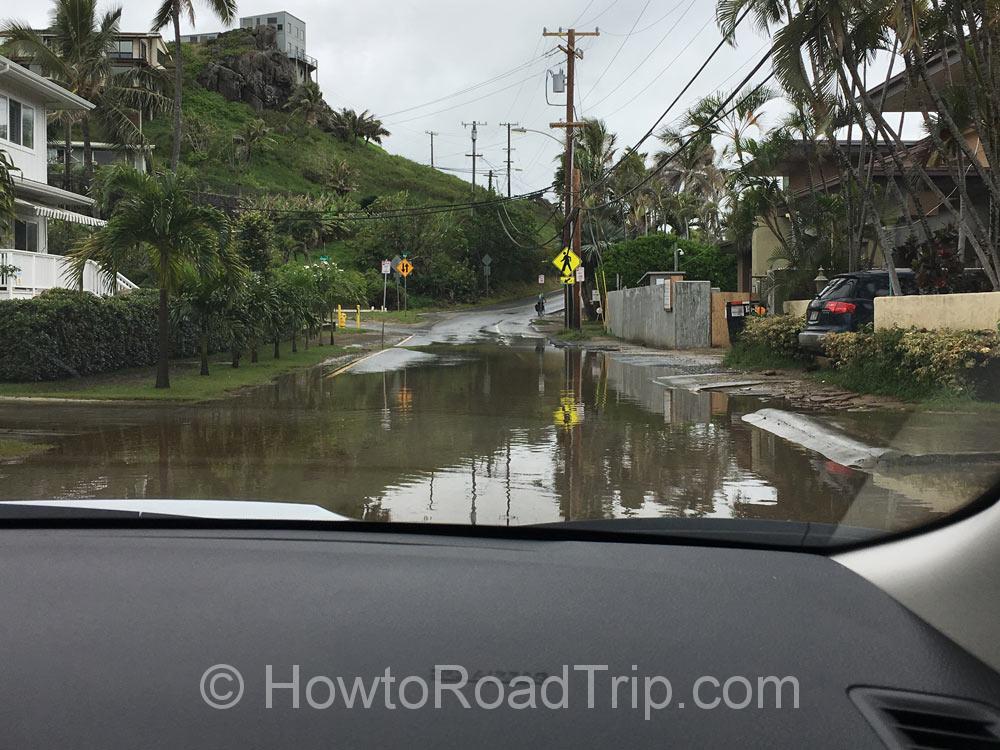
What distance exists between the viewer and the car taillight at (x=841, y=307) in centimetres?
1888

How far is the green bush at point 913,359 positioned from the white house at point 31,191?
17545mm

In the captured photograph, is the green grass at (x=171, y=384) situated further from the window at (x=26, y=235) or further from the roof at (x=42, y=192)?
the window at (x=26, y=235)

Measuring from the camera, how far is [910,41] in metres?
15.8

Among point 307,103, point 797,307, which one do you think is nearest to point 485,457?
point 797,307

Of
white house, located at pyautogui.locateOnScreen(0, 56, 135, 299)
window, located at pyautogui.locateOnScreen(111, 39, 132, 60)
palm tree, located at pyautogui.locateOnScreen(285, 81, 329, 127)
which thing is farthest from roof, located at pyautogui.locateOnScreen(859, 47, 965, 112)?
palm tree, located at pyautogui.locateOnScreen(285, 81, 329, 127)

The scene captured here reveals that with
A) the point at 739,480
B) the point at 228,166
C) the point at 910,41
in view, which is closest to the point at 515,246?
the point at 228,166

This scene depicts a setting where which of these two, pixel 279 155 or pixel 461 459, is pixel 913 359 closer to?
pixel 461 459

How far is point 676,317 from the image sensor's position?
3200 cm

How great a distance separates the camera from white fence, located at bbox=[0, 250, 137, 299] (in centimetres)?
2408

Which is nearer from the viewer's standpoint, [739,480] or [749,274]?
[739,480]

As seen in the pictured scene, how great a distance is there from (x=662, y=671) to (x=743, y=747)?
0.31 meters

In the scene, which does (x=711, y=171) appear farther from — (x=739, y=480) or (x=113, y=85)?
(x=739, y=480)

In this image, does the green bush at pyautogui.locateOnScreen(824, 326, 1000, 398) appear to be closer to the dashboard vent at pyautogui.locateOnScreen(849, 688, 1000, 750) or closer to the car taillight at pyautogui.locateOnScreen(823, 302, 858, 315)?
the car taillight at pyautogui.locateOnScreen(823, 302, 858, 315)

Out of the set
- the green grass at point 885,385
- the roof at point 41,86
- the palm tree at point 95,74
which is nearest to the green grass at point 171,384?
the roof at point 41,86
